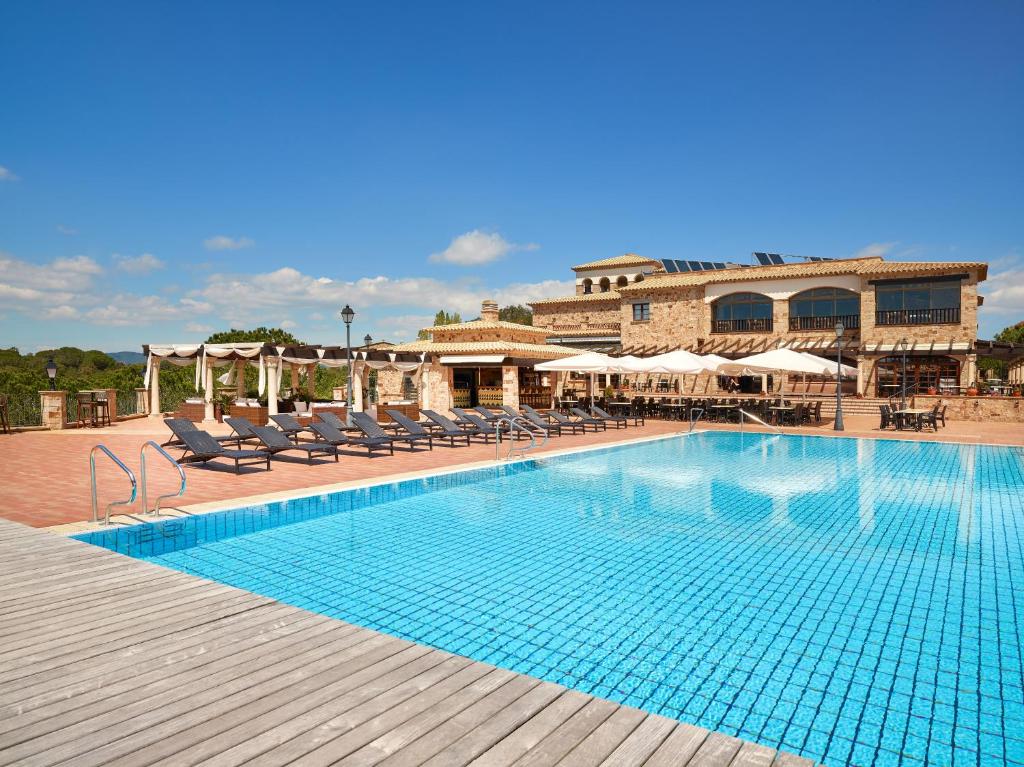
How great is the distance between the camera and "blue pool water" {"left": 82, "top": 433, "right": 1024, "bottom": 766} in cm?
339

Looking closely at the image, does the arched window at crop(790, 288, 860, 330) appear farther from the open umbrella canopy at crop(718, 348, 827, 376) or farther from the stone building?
the stone building

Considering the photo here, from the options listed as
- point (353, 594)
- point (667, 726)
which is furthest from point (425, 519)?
point (667, 726)

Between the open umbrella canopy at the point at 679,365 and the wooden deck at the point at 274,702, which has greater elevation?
the open umbrella canopy at the point at 679,365

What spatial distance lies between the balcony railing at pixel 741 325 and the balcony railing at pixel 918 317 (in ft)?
15.9

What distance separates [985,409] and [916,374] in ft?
19.5

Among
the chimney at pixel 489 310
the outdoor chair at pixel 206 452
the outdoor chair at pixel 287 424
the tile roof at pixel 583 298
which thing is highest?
the tile roof at pixel 583 298

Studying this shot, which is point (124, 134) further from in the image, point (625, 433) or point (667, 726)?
point (667, 726)

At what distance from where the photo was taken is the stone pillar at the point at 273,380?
18.3m

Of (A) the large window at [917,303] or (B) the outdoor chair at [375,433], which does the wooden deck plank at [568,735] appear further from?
(A) the large window at [917,303]

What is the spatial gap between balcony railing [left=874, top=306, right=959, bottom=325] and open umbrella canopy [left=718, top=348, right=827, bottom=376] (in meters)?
10.5

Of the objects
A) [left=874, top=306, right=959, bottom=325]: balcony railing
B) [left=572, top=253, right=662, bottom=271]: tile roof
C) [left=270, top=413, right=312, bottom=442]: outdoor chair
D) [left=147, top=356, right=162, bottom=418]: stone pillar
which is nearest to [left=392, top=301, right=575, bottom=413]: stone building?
[left=147, top=356, right=162, bottom=418]: stone pillar

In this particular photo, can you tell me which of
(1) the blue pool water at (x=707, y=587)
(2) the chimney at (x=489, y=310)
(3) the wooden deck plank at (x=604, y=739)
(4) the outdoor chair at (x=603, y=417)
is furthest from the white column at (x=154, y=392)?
(3) the wooden deck plank at (x=604, y=739)

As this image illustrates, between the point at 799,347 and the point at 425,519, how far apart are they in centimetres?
2601

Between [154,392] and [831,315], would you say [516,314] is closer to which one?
[831,315]
